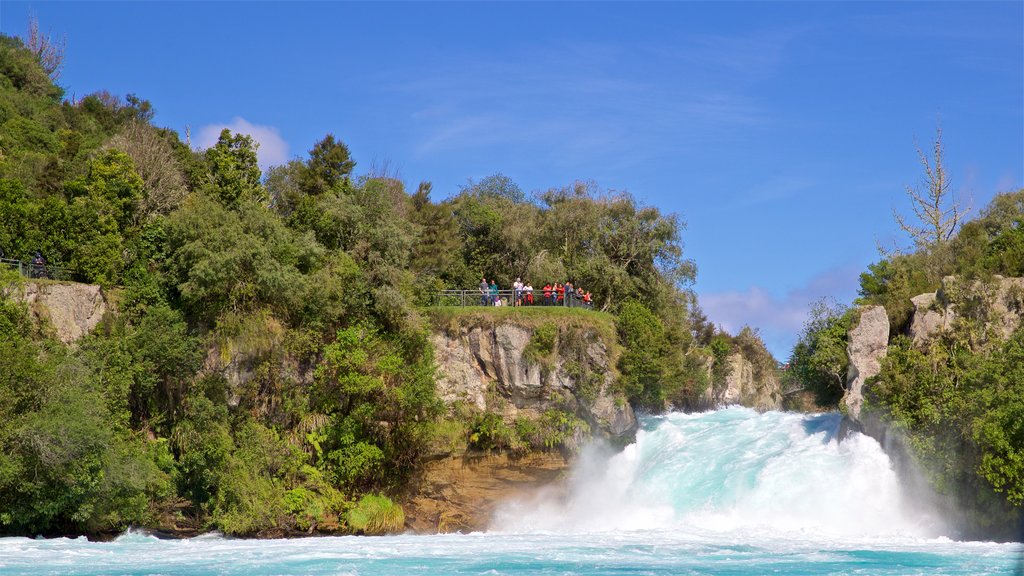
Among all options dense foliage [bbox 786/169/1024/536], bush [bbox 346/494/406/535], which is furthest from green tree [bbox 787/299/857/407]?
bush [bbox 346/494/406/535]

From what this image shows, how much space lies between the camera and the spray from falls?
1464 inches

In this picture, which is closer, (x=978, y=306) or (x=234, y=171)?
(x=978, y=306)

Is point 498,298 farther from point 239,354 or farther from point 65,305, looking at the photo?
point 65,305

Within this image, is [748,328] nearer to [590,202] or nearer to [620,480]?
[590,202]

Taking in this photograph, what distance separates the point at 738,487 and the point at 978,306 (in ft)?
35.4

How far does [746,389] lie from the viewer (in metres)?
79.7

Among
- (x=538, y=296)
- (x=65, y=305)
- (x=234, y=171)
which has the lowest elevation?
(x=65, y=305)

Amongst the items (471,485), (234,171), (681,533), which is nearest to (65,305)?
(234,171)

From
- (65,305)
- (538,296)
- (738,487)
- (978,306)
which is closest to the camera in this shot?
(65,305)

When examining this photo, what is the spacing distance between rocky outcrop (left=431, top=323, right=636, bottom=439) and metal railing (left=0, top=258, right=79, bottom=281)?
545 inches

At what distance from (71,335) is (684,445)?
2407cm

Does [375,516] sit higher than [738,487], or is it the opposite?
[738,487]

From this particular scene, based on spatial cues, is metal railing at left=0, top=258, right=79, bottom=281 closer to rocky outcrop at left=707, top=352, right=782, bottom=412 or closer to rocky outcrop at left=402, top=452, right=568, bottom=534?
rocky outcrop at left=402, top=452, right=568, bottom=534

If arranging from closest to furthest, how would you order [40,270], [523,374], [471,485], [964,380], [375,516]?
[964,380] → [375,516] → [40,270] → [471,485] → [523,374]
